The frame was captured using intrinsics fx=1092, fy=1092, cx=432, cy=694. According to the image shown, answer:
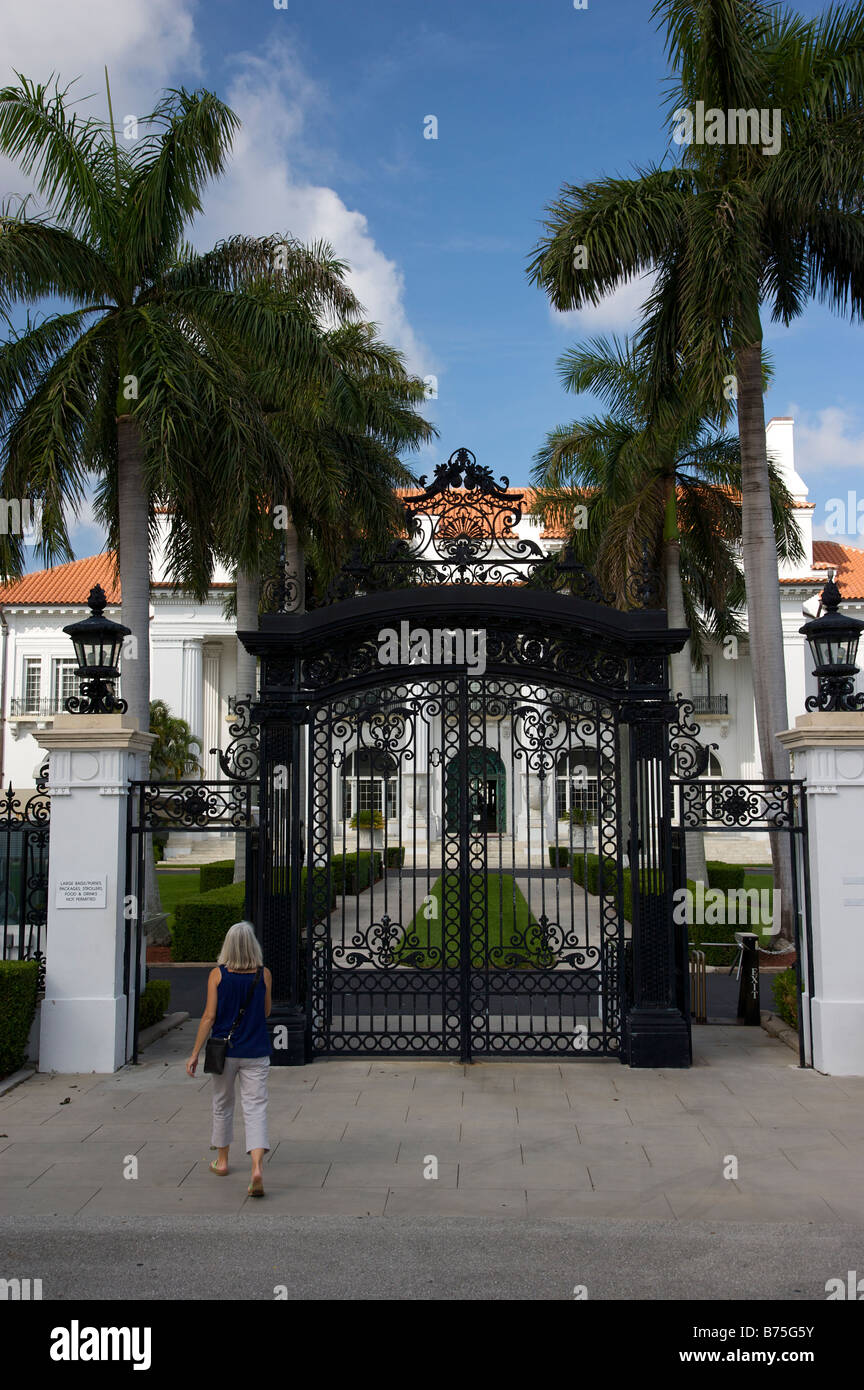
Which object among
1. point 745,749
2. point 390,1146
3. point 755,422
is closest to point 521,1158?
point 390,1146

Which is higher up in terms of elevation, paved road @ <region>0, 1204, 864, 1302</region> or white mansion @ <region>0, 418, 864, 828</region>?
white mansion @ <region>0, 418, 864, 828</region>

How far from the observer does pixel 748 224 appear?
1284 cm

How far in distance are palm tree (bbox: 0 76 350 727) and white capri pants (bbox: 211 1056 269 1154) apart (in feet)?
26.9

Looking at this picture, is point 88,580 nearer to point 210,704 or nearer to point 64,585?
point 64,585

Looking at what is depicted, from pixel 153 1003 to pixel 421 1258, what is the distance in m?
5.84

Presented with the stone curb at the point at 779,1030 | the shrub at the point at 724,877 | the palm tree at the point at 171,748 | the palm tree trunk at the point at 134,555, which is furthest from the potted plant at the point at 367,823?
the palm tree at the point at 171,748

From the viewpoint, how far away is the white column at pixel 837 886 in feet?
29.0

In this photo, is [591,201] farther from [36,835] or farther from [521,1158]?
[521,1158]

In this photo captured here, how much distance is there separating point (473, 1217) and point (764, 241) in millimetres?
12850

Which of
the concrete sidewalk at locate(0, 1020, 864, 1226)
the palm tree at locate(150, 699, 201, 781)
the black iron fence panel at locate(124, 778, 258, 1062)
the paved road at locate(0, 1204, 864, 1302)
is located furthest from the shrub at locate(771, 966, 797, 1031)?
the palm tree at locate(150, 699, 201, 781)

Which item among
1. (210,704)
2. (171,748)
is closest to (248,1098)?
(171,748)

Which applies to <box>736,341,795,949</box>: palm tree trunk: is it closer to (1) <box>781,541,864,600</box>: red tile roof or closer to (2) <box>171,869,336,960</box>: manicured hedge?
(2) <box>171,869,336,960</box>: manicured hedge

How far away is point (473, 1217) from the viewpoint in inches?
228

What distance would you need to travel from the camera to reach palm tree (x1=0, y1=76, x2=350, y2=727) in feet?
44.8
